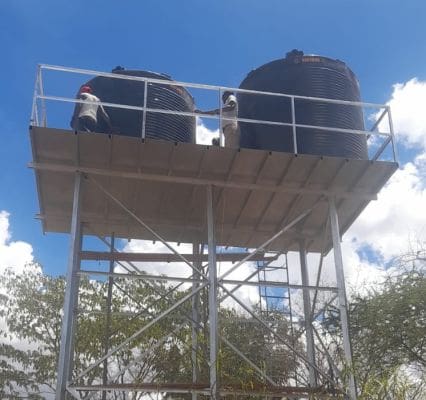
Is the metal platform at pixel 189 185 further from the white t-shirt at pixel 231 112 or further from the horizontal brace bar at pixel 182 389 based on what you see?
the horizontal brace bar at pixel 182 389

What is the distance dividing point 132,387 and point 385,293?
364 inches

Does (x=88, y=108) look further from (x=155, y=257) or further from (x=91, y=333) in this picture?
(x=91, y=333)

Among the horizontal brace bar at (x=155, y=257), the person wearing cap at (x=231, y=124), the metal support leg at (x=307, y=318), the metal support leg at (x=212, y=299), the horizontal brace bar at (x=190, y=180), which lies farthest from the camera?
the horizontal brace bar at (x=155, y=257)

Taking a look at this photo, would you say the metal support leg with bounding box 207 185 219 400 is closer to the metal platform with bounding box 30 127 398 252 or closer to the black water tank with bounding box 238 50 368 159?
the metal platform with bounding box 30 127 398 252

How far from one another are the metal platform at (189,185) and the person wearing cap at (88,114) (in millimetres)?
588

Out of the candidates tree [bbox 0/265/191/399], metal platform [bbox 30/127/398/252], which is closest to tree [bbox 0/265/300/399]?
tree [bbox 0/265/191/399]

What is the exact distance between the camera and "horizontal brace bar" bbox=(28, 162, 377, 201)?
36.4 feet

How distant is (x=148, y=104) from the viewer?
39.4ft

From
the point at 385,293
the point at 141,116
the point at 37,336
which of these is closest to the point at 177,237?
the point at 141,116

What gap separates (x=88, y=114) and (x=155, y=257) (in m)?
4.56

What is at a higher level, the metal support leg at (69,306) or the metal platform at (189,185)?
the metal platform at (189,185)

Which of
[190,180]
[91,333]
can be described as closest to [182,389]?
[190,180]

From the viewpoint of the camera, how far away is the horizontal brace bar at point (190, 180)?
36.4 feet

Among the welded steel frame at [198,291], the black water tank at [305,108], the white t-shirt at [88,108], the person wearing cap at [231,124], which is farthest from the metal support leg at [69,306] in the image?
the black water tank at [305,108]
